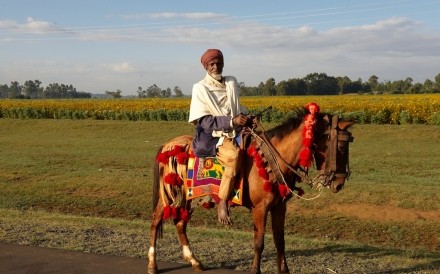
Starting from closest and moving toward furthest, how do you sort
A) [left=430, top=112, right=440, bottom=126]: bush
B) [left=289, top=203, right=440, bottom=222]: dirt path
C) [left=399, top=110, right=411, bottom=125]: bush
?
[left=289, top=203, right=440, bottom=222]: dirt path, [left=430, top=112, right=440, bottom=126]: bush, [left=399, top=110, right=411, bottom=125]: bush

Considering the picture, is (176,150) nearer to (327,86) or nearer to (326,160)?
(326,160)

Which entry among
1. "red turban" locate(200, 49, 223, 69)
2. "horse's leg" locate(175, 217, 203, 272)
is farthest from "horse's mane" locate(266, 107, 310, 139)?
"horse's leg" locate(175, 217, 203, 272)

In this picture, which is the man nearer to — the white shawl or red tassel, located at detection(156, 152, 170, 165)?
the white shawl

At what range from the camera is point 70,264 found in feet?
22.6

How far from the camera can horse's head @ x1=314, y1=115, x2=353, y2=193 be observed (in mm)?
5516

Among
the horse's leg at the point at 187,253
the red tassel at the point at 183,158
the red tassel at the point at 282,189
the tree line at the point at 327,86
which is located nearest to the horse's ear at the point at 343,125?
the red tassel at the point at 282,189

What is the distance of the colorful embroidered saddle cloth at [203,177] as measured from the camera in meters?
6.31

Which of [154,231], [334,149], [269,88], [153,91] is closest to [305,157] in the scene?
[334,149]

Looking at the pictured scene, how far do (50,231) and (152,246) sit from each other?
2.76 metres

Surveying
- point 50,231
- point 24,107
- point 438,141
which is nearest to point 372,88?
point 24,107

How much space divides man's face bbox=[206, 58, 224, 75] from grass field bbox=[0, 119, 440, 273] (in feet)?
8.06

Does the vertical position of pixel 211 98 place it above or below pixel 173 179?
above

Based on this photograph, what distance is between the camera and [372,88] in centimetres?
8038

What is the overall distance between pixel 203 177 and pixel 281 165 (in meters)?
1.00
